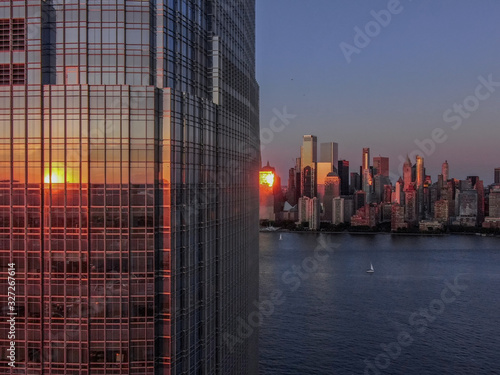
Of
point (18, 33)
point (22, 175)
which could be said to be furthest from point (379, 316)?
point (18, 33)

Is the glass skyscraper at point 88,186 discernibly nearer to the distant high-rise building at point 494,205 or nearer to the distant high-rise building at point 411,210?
the distant high-rise building at point 411,210

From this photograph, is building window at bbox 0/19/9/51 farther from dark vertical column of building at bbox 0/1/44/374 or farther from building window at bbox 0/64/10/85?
building window at bbox 0/64/10/85

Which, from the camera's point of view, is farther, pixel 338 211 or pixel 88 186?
pixel 338 211

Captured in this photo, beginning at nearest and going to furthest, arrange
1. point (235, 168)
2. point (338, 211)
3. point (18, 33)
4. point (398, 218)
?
point (18, 33), point (235, 168), point (398, 218), point (338, 211)

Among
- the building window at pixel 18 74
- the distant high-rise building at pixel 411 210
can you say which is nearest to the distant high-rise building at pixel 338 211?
the distant high-rise building at pixel 411 210

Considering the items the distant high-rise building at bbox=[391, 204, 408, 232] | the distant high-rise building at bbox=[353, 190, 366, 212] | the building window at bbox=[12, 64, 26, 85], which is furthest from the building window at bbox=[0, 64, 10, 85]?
the distant high-rise building at bbox=[353, 190, 366, 212]

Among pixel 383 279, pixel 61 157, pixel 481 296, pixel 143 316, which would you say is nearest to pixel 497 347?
pixel 481 296

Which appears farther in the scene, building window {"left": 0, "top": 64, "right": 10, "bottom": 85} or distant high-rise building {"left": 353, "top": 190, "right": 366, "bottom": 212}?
distant high-rise building {"left": 353, "top": 190, "right": 366, "bottom": 212}

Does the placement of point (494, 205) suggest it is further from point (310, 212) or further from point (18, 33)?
point (18, 33)

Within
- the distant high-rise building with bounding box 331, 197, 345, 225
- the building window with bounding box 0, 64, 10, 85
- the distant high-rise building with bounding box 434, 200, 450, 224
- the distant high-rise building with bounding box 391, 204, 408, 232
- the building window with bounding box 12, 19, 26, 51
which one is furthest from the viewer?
the distant high-rise building with bounding box 331, 197, 345, 225
